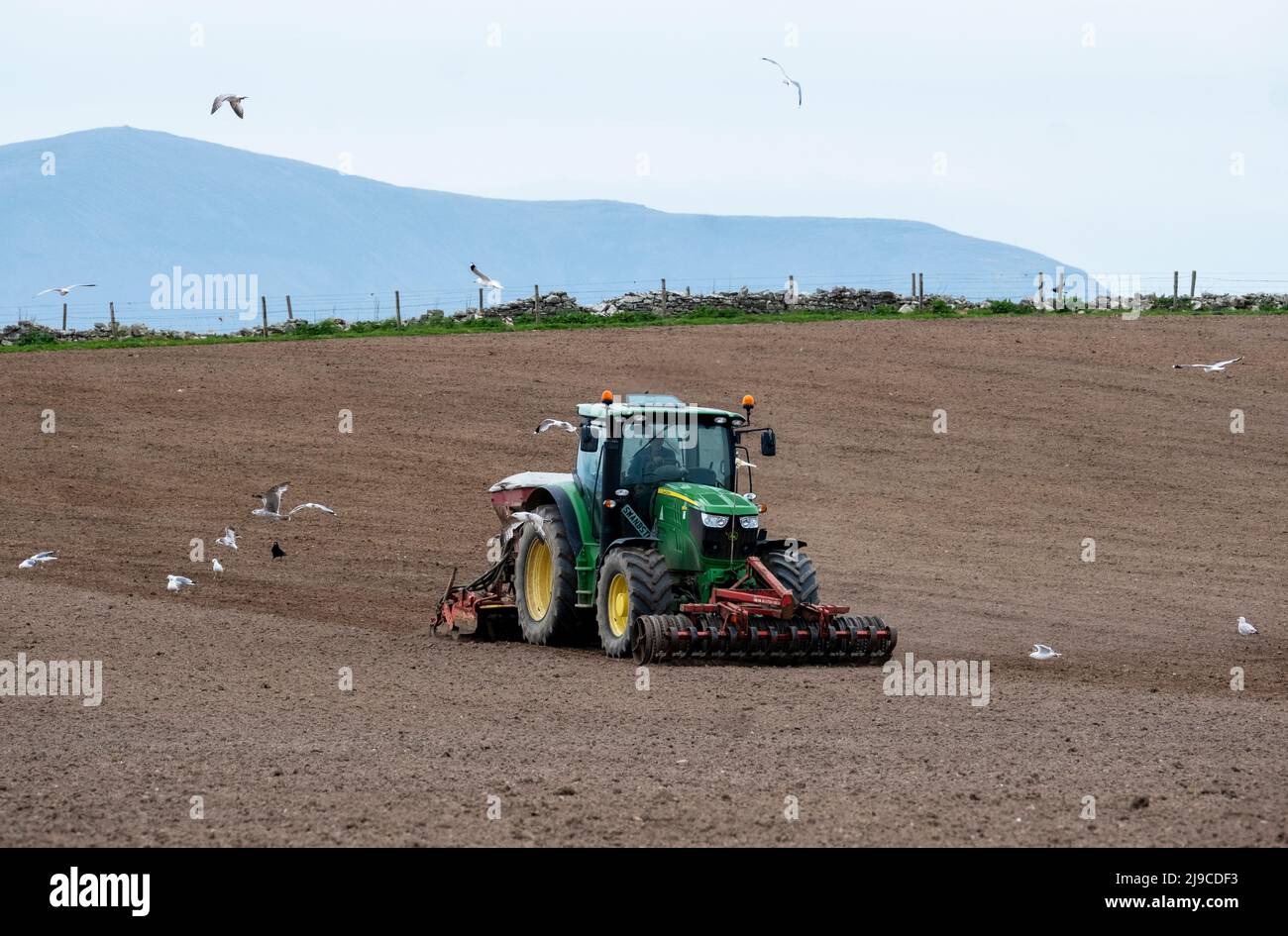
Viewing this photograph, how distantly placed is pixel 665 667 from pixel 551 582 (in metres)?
2.61

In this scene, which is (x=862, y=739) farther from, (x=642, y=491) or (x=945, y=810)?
(x=642, y=491)

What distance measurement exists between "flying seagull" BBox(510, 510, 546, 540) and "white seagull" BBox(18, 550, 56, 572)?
691 centimetres

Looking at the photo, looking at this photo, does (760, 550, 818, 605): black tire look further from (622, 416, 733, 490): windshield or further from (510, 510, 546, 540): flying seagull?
(510, 510, 546, 540): flying seagull

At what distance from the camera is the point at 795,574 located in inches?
598

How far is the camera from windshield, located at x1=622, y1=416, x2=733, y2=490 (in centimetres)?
1579

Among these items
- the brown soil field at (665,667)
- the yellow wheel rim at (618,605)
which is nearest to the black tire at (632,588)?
the yellow wheel rim at (618,605)

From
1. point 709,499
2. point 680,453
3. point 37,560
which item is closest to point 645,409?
point 680,453

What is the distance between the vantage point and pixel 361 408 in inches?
1292

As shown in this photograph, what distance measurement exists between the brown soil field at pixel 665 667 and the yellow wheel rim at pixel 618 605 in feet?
1.34

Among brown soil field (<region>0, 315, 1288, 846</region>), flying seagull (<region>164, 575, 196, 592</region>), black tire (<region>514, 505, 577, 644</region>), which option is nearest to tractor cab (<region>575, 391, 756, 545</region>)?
black tire (<region>514, 505, 577, 644</region>)

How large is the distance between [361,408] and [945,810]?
25071 millimetres

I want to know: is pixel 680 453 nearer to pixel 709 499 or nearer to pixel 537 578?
pixel 709 499

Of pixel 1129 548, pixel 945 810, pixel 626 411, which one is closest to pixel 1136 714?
pixel 945 810

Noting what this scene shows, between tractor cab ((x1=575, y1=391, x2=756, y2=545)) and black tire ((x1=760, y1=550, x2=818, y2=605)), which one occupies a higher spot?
tractor cab ((x1=575, y1=391, x2=756, y2=545))
